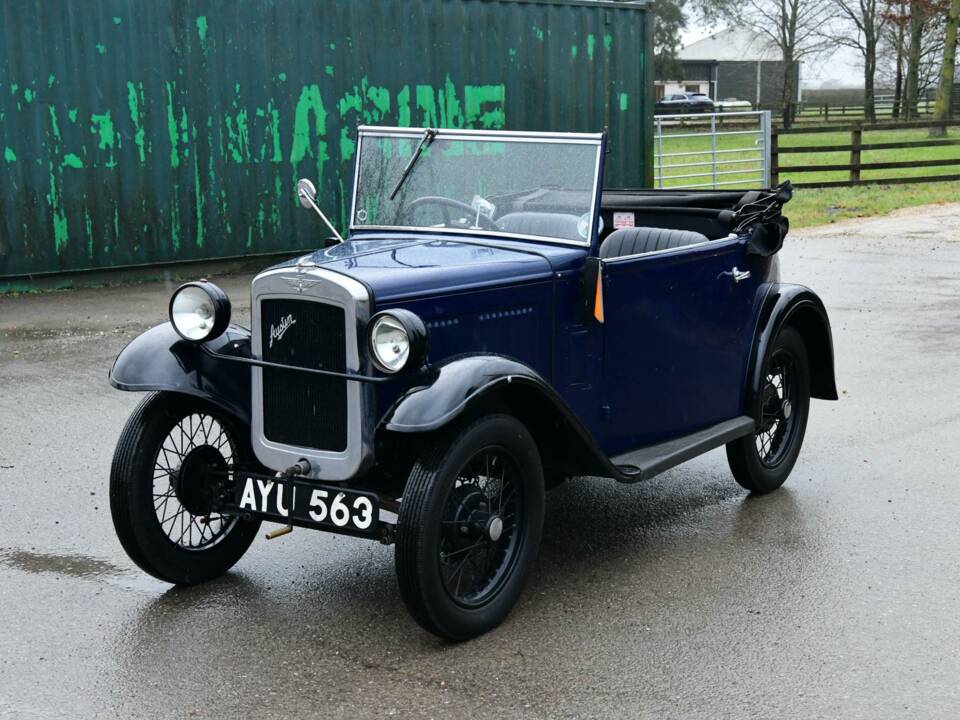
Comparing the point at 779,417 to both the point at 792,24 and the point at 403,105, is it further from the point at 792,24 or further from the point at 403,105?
the point at 792,24

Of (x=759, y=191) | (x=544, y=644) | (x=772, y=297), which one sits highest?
(x=759, y=191)

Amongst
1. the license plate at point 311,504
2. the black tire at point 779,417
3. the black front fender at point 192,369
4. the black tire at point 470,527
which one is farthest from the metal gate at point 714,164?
the license plate at point 311,504

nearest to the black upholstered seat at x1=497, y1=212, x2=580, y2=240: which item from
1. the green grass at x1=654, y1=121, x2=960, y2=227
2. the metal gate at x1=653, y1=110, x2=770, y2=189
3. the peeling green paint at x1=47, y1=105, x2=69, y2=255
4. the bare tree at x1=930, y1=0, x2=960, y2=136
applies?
the peeling green paint at x1=47, y1=105, x2=69, y2=255

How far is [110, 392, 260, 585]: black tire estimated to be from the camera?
4477mm

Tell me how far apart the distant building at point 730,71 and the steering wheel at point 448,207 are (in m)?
72.7

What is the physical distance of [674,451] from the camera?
5164 millimetres

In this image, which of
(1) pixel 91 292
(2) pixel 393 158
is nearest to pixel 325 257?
(2) pixel 393 158

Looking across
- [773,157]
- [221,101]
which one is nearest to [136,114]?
[221,101]

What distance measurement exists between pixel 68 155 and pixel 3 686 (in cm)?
910

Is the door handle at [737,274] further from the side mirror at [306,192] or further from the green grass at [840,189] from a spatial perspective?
the green grass at [840,189]

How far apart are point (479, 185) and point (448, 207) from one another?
0.53ft

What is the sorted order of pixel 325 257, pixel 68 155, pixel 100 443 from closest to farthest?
pixel 325 257
pixel 100 443
pixel 68 155

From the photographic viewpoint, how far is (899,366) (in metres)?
8.41

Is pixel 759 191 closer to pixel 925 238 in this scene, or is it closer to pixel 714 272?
pixel 714 272
